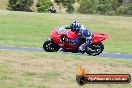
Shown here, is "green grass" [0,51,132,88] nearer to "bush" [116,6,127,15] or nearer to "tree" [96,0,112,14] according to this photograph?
"tree" [96,0,112,14]

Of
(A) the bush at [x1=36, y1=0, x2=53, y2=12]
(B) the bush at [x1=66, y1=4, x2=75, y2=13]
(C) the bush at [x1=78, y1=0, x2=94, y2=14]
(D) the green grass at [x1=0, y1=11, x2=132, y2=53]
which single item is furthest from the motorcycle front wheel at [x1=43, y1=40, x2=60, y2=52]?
(B) the bush at [x1=66, y1=4, x2=75, y2=13]

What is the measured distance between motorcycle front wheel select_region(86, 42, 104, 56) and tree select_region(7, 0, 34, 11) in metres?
54.9

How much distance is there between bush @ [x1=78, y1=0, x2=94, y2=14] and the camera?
7889cm

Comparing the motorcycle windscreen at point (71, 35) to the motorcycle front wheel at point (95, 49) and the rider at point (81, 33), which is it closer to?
the rider at point (81, 33)

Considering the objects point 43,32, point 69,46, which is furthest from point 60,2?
point 69,46

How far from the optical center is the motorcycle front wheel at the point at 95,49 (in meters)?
21.5

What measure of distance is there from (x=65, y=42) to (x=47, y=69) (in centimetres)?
688

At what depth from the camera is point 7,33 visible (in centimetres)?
4119

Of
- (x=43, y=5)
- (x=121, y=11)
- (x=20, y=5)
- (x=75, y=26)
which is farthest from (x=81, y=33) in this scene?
(x=121, y=11)

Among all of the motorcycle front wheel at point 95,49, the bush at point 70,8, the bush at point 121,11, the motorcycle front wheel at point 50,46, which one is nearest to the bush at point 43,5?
the bush at point 70,8

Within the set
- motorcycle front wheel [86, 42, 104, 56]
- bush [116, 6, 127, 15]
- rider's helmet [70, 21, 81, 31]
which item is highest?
rider's helmet [70, 21, 81, 31]

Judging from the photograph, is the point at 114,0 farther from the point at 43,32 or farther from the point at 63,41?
the point at 63,41

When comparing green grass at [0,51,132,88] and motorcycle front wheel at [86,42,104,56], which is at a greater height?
green grass at [0,51,132,88]

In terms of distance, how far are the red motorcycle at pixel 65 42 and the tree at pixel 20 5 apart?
54409 millimetres
